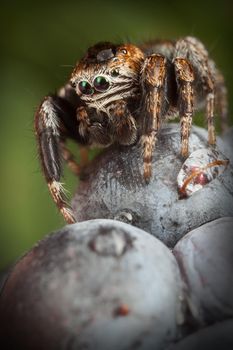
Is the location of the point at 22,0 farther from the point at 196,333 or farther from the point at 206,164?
the point at 196,333

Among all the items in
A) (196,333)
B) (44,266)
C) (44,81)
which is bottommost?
(196,333)

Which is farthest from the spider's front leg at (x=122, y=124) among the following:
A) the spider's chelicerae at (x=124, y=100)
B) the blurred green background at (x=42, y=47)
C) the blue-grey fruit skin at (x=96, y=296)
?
the blurred green background at (x=42, y=47)

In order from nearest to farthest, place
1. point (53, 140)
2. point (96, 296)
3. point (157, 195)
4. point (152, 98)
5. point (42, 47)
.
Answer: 1. point (96, 296)
2. point (157, 195)
3. point (152, 98)
4. point (53, 140)
5. point (42, 47)

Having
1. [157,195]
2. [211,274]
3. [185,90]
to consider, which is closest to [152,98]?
[185,90]

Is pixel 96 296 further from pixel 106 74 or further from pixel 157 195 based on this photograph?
pixel 106 74

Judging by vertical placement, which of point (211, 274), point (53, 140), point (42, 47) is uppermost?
point (42, 47)

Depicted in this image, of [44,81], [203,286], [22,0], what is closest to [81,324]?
[203,286]
